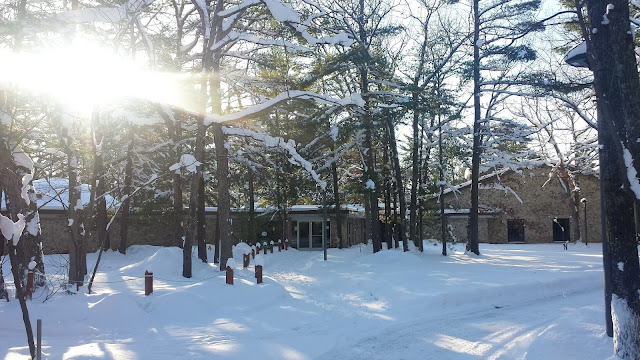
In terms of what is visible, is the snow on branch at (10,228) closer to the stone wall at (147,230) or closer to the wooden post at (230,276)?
the wooden post at (230,276)

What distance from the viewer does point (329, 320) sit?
912 cm

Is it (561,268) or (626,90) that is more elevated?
(626,90)

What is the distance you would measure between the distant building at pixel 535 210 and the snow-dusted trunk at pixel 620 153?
3191 centimetres

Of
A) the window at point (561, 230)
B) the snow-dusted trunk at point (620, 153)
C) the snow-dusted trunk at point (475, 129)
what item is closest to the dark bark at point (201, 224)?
the snow-dusted trunk at point (475, 129)

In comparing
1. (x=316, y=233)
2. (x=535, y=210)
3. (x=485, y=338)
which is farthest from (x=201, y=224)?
(x=535, y=210)

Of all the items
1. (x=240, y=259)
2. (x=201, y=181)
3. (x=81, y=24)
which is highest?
(x=81, y=24)

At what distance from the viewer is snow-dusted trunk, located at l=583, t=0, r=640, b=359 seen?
615cm

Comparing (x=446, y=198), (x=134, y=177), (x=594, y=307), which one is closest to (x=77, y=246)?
(x=594, y=307)

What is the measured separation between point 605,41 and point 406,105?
1398 cm

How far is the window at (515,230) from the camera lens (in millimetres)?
39906

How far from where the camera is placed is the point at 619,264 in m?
6.61

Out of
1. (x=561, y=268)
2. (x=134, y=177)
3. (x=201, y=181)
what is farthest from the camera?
(x=134, y=177)

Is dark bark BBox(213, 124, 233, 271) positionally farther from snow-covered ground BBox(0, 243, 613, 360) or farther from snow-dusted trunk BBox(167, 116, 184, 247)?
snow-dusted trunk BBox(167, 116, 184, 247)

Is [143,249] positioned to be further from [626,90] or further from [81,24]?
[626,90]
